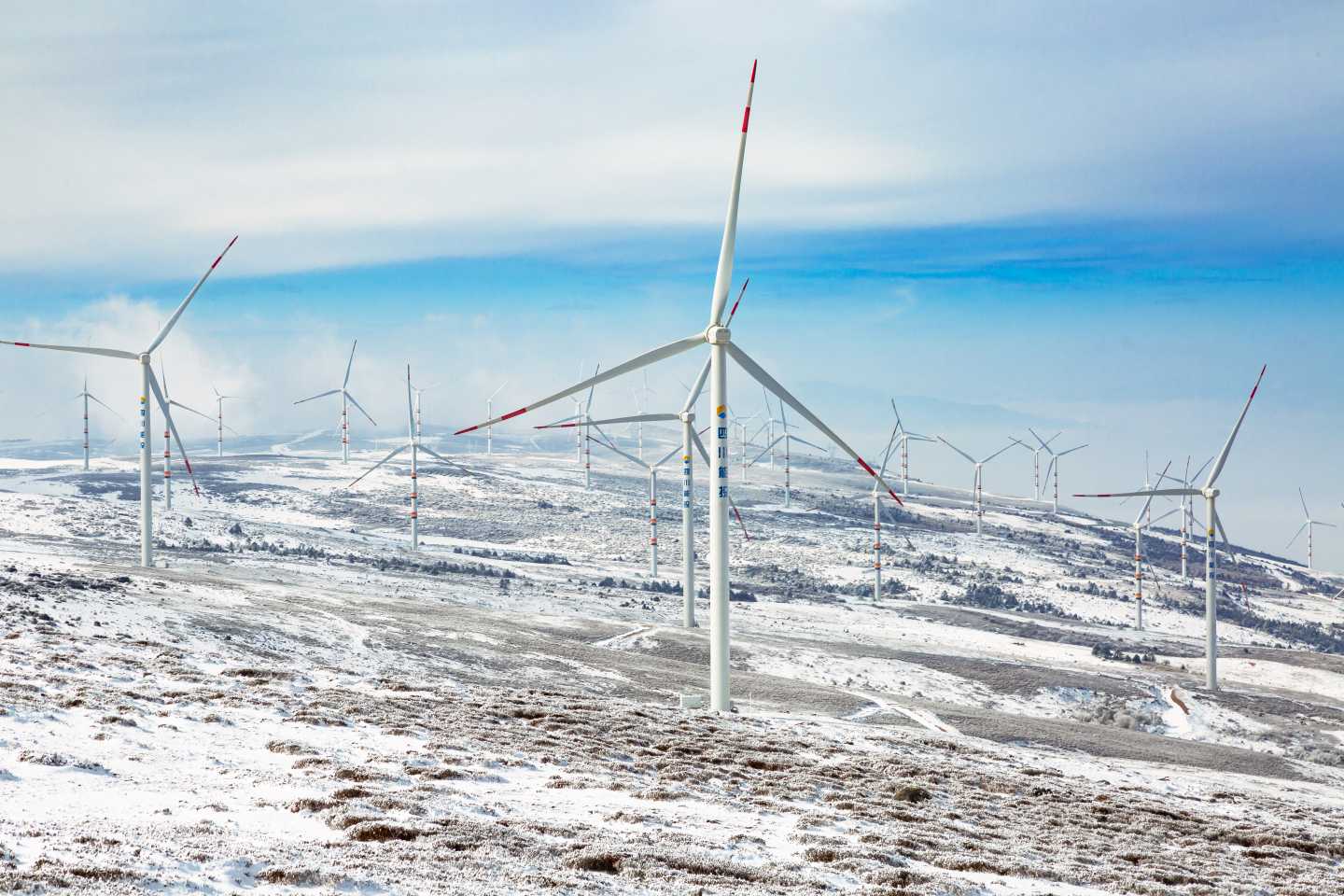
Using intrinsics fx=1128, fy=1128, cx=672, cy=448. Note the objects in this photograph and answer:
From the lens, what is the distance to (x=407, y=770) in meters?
22.5

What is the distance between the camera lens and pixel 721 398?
1528 inches

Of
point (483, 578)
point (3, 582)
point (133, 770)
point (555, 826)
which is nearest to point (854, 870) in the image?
point (555, 826)

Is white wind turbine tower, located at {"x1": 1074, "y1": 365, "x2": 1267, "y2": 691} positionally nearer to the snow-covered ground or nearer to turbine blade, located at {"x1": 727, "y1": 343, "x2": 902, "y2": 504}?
the snow-covered ground

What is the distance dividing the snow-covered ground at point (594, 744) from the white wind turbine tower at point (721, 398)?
265 cm

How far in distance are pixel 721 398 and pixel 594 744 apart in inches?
564

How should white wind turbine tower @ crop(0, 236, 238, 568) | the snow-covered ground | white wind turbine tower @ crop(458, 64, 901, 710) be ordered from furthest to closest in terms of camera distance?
white wind turbine tower @ crop(0, 236, 238, 568) → white wind turbine tower @ crop(458, 64, 901, 710) → the snow-covered ground

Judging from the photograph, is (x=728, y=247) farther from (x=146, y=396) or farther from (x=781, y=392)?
(x=146, y=396)

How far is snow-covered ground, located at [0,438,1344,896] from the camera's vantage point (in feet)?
55.5

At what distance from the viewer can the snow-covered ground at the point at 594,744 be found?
55.5 ft

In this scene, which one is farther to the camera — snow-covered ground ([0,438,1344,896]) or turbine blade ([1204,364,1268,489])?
turbine blade ([1204,364,1268,489])

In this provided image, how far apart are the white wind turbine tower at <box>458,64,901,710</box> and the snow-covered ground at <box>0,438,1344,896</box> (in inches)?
104

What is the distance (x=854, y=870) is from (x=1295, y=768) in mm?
33116

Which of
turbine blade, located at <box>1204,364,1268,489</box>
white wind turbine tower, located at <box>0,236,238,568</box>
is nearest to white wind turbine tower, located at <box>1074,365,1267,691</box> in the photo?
turbine blade, located at <box>1204,364,1268,489</box>

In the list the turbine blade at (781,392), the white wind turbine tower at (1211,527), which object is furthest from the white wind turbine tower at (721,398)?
the white wind turbine tower at (1211,527)
